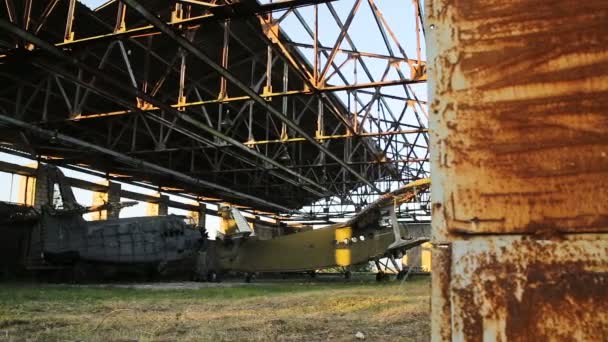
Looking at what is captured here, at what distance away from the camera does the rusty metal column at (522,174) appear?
72cm

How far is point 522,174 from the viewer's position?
2.54 ft

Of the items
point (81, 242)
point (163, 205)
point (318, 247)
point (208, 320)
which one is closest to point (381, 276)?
point (318, 247)

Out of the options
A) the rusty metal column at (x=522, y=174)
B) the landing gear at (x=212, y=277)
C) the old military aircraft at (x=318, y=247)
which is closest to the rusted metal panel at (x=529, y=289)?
the rusty metal column at (x=522, y=174)

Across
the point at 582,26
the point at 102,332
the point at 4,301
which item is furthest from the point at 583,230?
the point at 4,301

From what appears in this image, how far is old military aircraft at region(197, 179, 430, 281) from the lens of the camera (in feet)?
52.7

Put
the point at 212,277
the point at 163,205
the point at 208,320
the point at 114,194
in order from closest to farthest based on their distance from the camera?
the point at 208,320 < the point at 212,277 < the point at 114,194 < the point at 163,205

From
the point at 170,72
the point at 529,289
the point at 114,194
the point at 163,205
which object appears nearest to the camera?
the point at 529,289

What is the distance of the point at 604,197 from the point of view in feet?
2.38

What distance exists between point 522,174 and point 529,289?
19 centimetres

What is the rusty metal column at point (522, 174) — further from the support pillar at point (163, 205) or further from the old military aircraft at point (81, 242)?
→ the support pillar at point (163, 205)

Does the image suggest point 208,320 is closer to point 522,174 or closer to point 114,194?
point 522,174

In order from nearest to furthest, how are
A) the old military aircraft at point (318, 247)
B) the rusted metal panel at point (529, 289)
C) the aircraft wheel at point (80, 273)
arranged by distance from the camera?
the rusted metal panel at point (529, 289) < the aircraft wheel at point (80, 273) < the old military aircraft at point (318, 247)

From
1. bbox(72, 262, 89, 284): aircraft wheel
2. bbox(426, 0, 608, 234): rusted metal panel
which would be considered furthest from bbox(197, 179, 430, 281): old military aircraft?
bbox(426, 0, 608, 234): rusted metal panel

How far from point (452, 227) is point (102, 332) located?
498 cm
